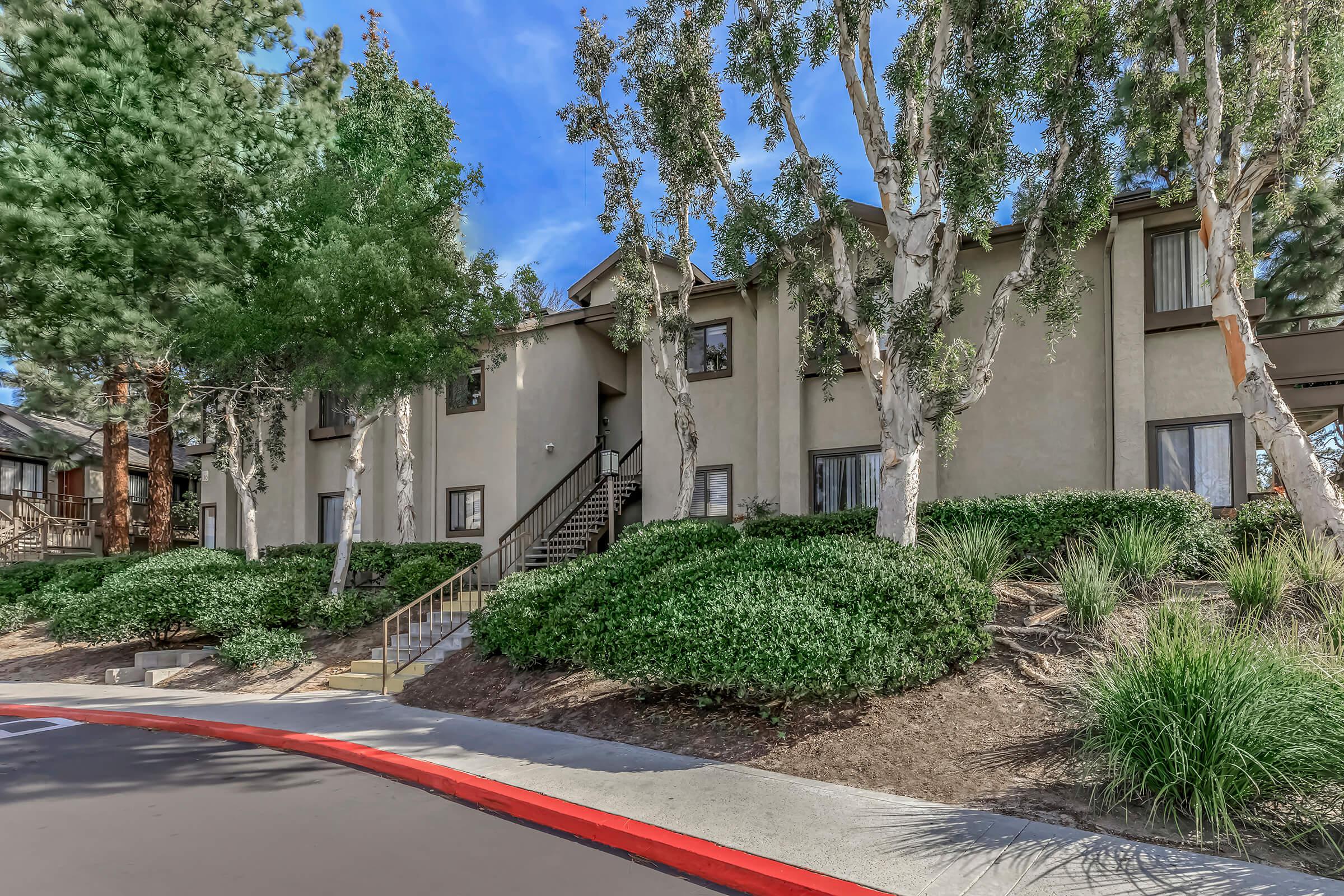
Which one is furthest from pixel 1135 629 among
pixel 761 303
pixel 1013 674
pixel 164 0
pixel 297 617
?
pixel 164 0

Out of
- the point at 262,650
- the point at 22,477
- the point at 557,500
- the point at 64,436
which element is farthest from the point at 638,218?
the point at 22,477

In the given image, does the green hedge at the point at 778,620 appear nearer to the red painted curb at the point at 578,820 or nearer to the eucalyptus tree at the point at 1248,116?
the red painted curb at the point at 578,820

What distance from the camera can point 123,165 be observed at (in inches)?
569

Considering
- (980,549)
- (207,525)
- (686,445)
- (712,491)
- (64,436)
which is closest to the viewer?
(980,549)

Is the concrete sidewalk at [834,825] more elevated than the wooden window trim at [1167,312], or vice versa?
the wooden window trim at [1167,312]

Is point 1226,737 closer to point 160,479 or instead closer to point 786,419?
point 786,419

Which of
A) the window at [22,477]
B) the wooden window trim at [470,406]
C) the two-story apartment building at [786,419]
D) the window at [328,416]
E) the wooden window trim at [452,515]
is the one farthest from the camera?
the window at [22,477]

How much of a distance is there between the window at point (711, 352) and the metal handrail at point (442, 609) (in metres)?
5.18

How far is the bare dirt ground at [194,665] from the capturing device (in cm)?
1198

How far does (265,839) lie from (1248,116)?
13079mm

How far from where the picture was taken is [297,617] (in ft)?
45.1

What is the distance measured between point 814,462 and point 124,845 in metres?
12.2

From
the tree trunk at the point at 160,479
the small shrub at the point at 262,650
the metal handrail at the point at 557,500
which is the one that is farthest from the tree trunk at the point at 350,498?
the tree trunk at the point at 160,479

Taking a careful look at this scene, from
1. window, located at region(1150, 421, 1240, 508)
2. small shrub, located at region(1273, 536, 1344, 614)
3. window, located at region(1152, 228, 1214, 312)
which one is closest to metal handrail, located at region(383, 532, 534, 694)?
small shrub, located at region(1273, 536, 1344, 614)
